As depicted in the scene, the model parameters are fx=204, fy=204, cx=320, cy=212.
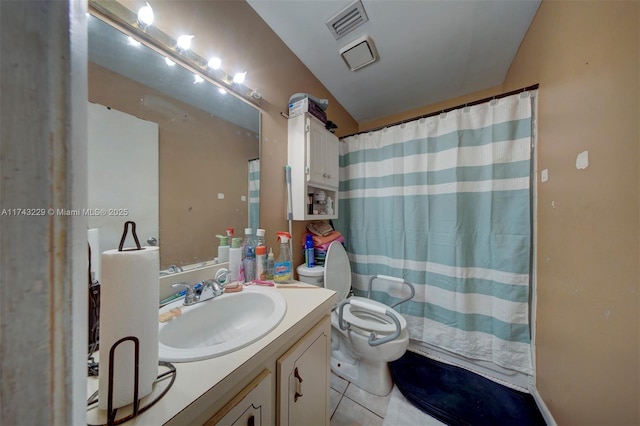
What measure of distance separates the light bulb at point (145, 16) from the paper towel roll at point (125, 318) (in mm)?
835

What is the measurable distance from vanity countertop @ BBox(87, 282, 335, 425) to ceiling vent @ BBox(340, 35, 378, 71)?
5.25ft

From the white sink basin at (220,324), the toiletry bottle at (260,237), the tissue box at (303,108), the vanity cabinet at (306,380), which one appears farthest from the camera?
the tissue box at (303,108)

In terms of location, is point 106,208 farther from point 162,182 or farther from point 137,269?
point 137,269

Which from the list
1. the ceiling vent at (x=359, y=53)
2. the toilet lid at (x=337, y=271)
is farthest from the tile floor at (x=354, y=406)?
the ceiling vent at (x=359, y=53)

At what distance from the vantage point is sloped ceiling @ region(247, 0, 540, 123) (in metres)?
1.12

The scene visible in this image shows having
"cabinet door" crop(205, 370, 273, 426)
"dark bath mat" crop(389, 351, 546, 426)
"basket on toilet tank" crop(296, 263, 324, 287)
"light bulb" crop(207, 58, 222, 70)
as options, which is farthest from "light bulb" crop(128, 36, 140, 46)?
"dark bath mat" crop(389, 351, 546, 426)

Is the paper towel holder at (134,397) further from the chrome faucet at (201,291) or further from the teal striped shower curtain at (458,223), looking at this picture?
the teal striped shower curtain at (458,223)

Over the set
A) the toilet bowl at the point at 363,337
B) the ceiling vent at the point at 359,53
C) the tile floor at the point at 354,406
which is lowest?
the tile floor at the point at 354,406

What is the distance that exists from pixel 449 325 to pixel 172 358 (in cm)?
155

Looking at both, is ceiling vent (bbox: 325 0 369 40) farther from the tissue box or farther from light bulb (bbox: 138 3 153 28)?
light bulb (bbox: 138 3 153 28)

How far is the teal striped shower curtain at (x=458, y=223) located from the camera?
117 cm

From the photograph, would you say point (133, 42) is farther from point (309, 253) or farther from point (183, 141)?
point (309, 253)

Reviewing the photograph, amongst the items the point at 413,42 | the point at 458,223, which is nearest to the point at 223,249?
the point at 458,223

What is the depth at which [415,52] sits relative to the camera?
1.40 meters
